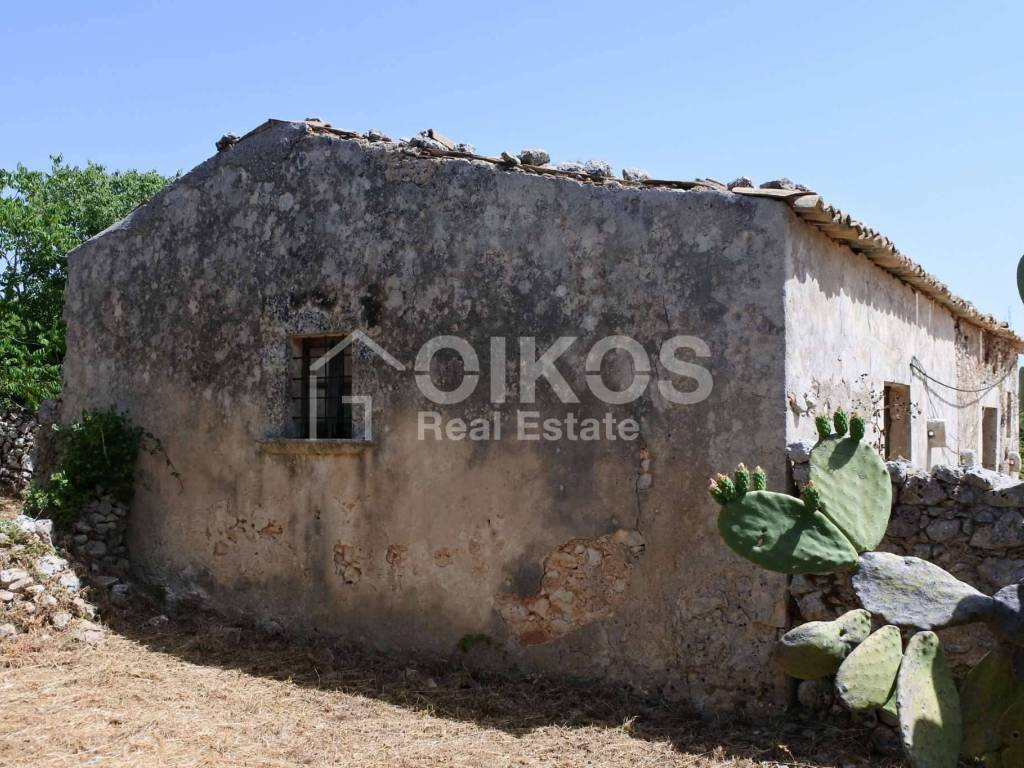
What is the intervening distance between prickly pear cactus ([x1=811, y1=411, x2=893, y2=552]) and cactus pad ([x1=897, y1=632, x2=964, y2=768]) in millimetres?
549

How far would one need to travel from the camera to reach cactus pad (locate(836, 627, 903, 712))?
3.22 m

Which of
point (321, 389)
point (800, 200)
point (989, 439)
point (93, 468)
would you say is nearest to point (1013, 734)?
point (800, 200)

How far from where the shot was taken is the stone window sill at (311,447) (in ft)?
25.6

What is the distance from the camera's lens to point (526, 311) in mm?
7137

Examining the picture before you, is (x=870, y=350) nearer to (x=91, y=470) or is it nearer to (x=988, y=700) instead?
(x=988, y=700)

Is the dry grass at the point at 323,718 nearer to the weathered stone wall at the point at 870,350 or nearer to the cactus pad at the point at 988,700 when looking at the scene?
the weathered stone wall at the point at 870,350

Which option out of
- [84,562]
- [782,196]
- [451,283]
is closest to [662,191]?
[782,196]

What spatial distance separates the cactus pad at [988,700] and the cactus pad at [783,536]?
579 mm

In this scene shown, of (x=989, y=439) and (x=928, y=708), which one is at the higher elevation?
(x=989, y=439)

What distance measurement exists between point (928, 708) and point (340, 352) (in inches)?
229

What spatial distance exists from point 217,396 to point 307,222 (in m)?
1.78

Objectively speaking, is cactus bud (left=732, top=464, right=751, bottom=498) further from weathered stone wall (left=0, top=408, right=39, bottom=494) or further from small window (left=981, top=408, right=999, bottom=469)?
weathered stone wall (left=0, top=408, right=39, bottom=494)

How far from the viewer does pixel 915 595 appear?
3527 mm

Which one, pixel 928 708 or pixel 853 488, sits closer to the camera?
pixel 928 708
